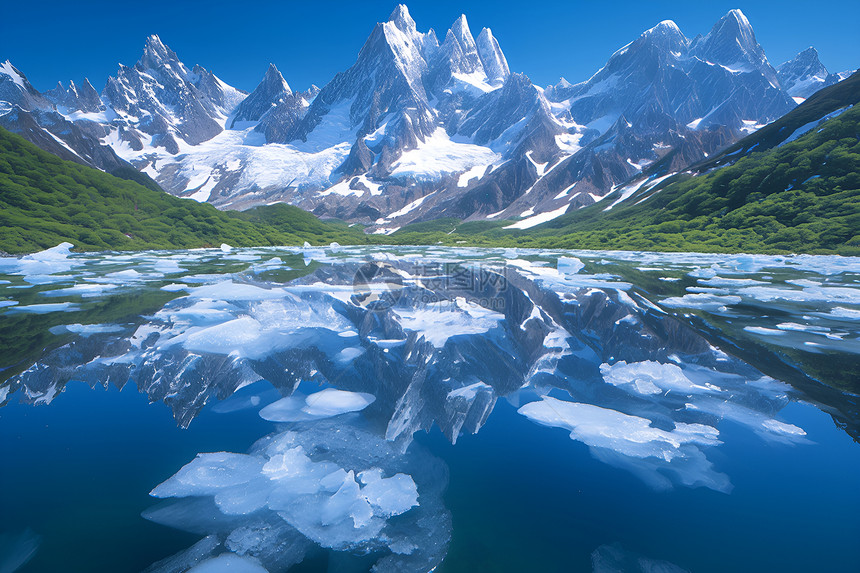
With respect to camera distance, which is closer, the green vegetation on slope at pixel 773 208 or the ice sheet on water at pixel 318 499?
the ice sheet on water at pixel 318 499

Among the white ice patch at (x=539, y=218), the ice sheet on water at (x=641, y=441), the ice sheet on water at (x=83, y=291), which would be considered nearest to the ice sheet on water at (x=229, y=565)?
the ice sheet on water at (x=641, y=441)

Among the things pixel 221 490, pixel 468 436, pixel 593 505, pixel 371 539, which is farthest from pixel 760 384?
pixel 221 490

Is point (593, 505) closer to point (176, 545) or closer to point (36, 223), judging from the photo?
point (176, 545)

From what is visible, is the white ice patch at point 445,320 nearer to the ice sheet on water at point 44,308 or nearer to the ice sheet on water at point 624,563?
the ice sheet on water at point 624,563

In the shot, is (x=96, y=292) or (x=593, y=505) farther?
(x=96, y=292)

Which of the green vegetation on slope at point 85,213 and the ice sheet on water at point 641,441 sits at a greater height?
the green vegetation on slope at point 85,213

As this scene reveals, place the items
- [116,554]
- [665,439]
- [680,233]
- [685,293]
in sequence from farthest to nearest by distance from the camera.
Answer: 1. [680,233]
2. [685,293]
3. [665,439]
4. [116,554]

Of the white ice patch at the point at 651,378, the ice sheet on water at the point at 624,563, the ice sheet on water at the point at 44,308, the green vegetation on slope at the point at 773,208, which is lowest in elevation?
the ice sheet on water at the point at 624,563

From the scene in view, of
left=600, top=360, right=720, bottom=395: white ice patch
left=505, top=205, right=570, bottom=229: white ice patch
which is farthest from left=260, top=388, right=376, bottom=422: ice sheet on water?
left=505, top=205, right=570, bottom=229: white ice patch

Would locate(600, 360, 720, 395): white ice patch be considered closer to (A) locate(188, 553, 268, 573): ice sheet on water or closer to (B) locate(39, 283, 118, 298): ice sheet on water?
(A) locate(188, 553, 268, 573): ice sheet on water
